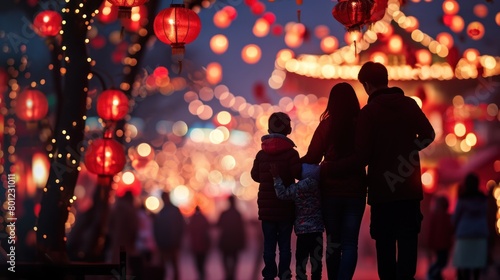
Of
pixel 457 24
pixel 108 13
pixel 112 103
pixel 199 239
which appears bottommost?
pixel 199 239

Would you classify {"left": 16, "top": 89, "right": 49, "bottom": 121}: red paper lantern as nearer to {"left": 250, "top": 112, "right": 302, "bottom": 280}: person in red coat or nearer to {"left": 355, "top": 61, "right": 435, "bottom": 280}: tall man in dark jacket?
{"left": 250, "top": 112, "right": 302, "bottom": 280}: person in red coat

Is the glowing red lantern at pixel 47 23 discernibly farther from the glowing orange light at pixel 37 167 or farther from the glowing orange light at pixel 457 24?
the glowing orange light at pixel 37 167

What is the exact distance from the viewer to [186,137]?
52.8m

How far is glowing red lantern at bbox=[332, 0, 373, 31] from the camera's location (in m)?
10.6

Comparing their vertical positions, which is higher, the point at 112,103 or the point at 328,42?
the point at 328,42

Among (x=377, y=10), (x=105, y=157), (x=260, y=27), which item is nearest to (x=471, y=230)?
(x=377, y=10)

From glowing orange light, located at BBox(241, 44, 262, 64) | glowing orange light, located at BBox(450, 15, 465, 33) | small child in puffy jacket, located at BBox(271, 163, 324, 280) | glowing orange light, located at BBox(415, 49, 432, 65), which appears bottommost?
small child in puffy jacket, located at BBox(271, 163, 324, 280)

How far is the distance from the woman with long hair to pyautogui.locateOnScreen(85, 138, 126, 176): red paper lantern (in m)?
4.94

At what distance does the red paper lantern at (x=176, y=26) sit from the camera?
10898 mm

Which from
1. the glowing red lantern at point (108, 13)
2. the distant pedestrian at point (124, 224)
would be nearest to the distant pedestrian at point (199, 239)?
the distant pedestrian at point (124, 224)

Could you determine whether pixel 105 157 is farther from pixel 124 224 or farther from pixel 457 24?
pixel 457 24

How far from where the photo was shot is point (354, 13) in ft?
35.1

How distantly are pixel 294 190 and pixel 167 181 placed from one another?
3774cm

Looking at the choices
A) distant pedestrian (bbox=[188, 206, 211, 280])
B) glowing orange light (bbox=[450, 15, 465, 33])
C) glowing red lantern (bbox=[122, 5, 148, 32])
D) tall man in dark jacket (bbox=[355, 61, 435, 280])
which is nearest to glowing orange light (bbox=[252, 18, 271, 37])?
glowing orange light (bbox=[450, 15, 465, 33])
